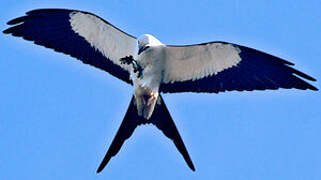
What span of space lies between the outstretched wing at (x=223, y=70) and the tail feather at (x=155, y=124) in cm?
46

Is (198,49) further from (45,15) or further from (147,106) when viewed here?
(45,15)

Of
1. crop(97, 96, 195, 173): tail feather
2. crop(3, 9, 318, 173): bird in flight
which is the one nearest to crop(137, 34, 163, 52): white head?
crop(3, 9, 318, 173): bird in flight

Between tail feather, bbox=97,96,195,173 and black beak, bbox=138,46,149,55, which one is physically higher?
black beak, bbox=138,46,149,55

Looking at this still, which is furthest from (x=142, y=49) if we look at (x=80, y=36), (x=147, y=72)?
(x=80, y=36)

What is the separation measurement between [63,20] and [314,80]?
391cm

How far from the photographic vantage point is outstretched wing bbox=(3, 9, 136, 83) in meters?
14.6

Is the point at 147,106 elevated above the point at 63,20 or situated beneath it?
situated beneath

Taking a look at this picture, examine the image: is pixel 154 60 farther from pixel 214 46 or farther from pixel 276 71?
pixel 276 71

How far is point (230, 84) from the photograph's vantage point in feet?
47.5

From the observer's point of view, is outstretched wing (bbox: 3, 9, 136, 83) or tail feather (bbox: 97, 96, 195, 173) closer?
tail feather (bbox: 97, 96, 195, 173)

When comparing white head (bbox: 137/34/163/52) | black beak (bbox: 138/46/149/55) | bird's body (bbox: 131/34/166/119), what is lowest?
bird's body (bbox: 131/34/166/119)

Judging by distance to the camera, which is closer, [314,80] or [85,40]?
[314,80]

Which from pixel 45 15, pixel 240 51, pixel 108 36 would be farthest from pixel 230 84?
pixel 45 15

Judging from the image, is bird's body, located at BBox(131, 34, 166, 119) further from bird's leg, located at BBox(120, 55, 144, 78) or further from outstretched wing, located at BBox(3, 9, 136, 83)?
outstretched wing, located at BBox(3, 9, 136, 83)
